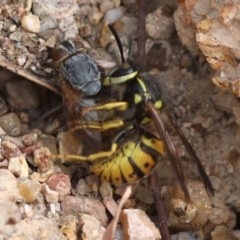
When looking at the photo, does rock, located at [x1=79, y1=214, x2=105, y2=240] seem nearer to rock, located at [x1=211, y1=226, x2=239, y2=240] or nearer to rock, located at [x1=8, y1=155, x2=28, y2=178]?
rock, located at [x1=8, y1=155, x2=28, y2=178]

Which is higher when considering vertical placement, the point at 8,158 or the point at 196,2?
the point at 196,2

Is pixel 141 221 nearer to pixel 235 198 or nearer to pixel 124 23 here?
pixel 235 198

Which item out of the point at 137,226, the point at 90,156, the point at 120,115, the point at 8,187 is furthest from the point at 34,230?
the point at 120,115

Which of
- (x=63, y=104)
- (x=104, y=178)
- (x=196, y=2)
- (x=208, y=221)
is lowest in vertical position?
(x=208, y=221)

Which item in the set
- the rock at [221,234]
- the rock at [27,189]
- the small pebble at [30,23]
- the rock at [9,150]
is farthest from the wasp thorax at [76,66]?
the rock at [221,234]

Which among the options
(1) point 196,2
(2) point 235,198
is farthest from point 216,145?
(1) point 196,2

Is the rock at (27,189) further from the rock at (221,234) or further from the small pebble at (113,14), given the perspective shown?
the small pebble at (113,14)

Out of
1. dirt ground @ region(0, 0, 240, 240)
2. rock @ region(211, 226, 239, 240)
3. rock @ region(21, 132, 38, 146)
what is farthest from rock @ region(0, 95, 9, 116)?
rock @ region(211, 226, 239, 240)
